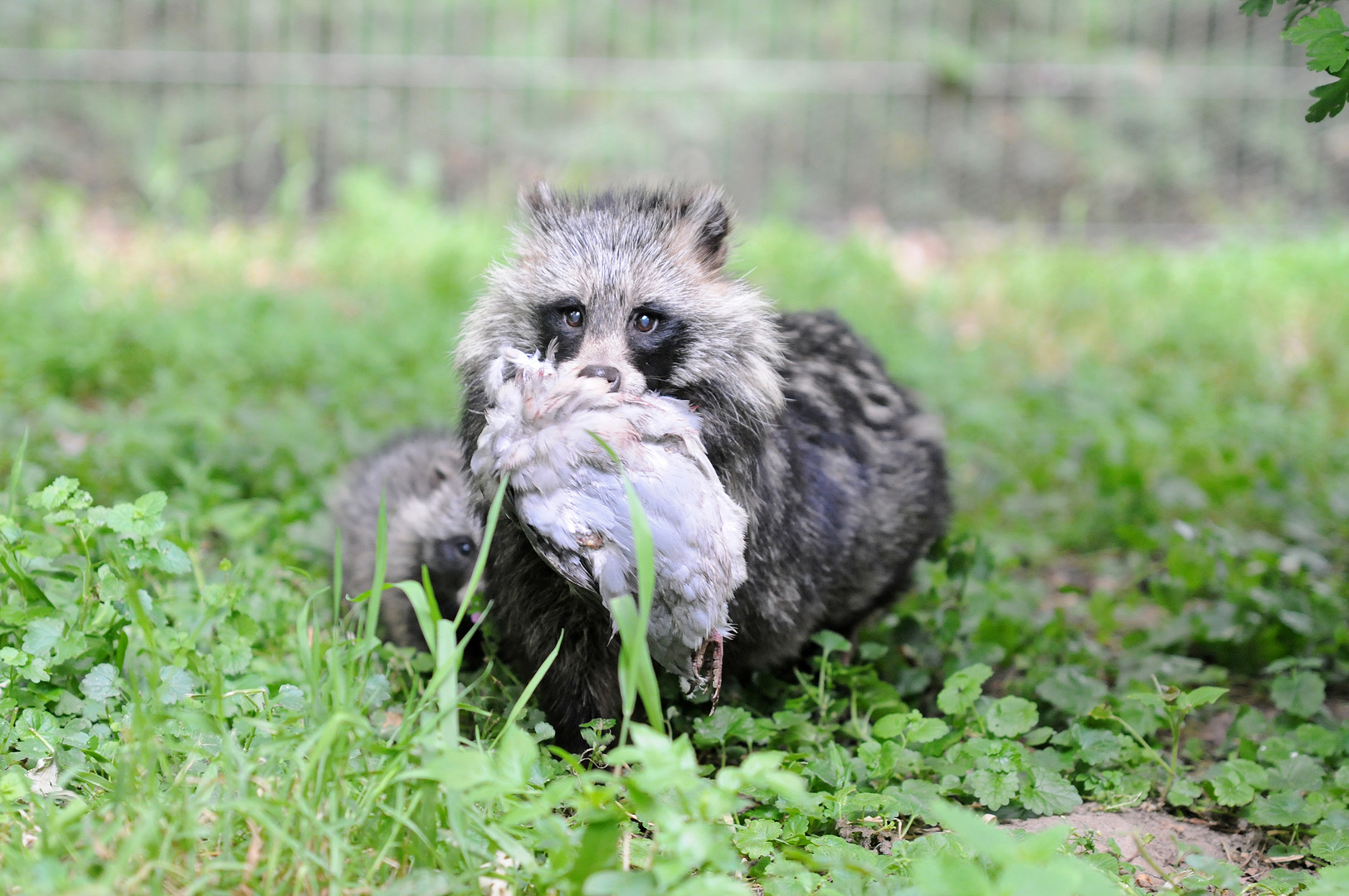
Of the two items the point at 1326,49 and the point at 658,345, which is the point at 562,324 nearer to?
the point at 658,345

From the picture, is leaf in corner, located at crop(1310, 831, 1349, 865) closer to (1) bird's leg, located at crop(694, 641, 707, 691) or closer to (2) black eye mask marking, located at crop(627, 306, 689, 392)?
(1) bird's leg, located at crop(694, 641, 707, 691)

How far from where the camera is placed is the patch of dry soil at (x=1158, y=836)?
97.3 inches

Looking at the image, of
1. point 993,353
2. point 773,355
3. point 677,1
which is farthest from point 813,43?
point 773,355

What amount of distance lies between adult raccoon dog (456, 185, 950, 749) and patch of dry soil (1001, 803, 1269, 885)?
2.79 feet

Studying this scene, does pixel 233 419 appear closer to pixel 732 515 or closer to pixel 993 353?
pixel 732 515

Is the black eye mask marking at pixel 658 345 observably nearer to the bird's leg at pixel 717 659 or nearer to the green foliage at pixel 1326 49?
the bird's leg at pixel 717 659

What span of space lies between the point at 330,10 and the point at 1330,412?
965 cm

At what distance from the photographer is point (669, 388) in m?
2.80

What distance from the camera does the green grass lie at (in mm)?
1823

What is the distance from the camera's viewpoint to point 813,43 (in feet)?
38.1

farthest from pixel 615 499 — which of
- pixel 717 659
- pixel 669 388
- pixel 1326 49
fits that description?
pixel 1326 49

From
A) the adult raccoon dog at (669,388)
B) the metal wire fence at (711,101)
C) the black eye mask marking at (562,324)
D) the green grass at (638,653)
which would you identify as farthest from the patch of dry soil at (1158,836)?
the metal wire fence at (711,101)

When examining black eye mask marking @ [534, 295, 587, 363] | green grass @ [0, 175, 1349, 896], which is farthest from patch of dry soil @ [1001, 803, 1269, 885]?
black eye mask marking @ [534, 295, 587, 363]

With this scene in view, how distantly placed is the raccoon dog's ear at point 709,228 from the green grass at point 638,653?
3.70 feet
